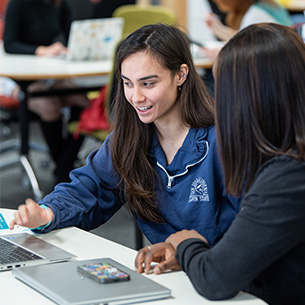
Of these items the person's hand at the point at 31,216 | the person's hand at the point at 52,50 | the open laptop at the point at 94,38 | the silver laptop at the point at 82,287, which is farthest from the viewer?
the person's hand at the point at 52,50

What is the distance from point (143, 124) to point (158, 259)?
469 millimetres

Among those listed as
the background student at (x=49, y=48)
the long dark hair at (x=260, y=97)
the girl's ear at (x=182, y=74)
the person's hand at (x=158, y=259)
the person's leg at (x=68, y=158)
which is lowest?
the person's leg at (x=68, y=158)

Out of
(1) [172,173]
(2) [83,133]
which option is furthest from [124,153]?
(2) [83,133]

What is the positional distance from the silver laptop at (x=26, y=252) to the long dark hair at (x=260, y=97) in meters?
0.44

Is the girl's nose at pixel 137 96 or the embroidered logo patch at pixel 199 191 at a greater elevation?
the girl's nose at pixel 137 96

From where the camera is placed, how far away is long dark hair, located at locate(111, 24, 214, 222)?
163 centimetres

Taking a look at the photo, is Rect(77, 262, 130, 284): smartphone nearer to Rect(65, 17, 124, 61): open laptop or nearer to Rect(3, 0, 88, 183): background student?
Rect(3, 0, 88, 183): background student

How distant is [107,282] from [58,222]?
16.4 inches

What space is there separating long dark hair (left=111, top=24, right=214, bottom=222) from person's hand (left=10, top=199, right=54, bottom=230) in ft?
0.80

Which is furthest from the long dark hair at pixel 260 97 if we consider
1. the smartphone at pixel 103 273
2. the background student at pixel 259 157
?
the smartphone at pixel 103 273

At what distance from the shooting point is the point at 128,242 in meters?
3.13

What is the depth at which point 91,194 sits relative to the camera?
165cm

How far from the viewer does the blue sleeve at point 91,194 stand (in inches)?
62.6

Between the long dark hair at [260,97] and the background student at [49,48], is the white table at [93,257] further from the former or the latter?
the background student at [49,48]
